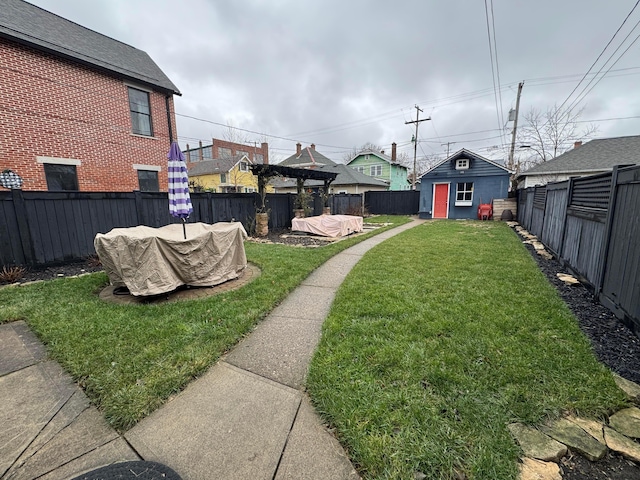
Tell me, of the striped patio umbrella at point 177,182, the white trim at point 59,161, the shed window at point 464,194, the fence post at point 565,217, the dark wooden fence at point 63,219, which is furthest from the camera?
the shed window at point 464,194

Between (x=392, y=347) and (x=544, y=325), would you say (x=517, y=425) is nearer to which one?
(x=392, y=347)

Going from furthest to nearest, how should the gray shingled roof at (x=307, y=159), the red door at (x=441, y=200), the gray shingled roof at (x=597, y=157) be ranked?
the gray shingled roof at (x=307, y=159)
the red door at (x=441, y=200)
the gray shingled roof at (x=597, y=157)

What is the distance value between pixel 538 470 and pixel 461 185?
1696 cm

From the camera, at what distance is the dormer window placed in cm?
1570

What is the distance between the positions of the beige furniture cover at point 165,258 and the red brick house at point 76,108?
7397 mm

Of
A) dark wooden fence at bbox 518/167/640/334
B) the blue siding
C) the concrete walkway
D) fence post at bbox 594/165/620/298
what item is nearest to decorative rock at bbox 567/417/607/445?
the concrete walkway

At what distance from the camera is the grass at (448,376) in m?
1.57

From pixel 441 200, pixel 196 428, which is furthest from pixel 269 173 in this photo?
pixel 441 200

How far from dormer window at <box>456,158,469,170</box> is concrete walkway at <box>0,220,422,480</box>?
1650cm

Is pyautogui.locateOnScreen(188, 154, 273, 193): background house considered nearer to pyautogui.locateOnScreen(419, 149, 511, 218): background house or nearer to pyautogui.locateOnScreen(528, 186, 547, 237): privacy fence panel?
pyautogui.locateOnScreen(419, 149, 511, 218): background house

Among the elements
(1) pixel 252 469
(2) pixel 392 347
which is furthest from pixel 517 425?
(1) pixel 252 469

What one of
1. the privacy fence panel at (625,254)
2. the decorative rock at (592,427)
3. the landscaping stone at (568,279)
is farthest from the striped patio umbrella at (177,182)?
the landscaping stone at (568,279)

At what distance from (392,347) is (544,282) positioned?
3.39 metres

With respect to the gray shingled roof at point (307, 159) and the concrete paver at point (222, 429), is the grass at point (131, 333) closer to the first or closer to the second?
the concrete paver at point (222, 429)
